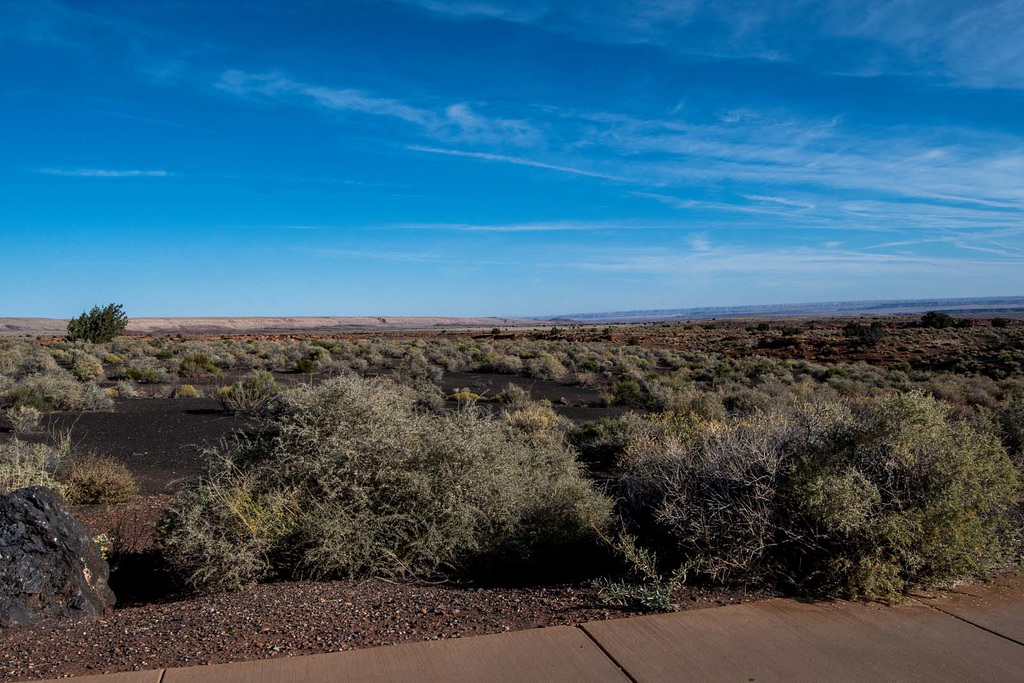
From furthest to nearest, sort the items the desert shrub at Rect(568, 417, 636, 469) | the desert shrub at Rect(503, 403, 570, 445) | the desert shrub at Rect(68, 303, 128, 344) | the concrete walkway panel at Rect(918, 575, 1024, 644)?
the desert shrub at Rect(68, 303, 128, 344)
the desert shrub at Rect(503, 403, 570, 445)
the desert shrub at Rect(568, 417, 636, 469)
the concrete walkway panel at Rect(918, 575, 1024, 644)

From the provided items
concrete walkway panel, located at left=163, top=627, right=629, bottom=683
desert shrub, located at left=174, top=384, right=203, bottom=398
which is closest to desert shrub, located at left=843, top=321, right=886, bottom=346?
desert shrub, located at left=174, top=384, right=203, bottom=398

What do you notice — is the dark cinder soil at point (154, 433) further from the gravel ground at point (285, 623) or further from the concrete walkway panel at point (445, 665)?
the concrete walkway panel at point (445, 665)

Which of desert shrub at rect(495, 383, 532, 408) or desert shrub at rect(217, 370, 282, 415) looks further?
desert shrub at rect(495, 383, 532, 408)

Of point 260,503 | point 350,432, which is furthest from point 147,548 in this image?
point 350,432

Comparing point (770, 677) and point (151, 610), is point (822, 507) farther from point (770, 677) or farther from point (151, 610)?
point (151, 610)

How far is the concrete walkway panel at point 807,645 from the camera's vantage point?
4.08 m

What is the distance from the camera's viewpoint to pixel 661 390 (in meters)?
20.8

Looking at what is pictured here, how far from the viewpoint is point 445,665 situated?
422cm

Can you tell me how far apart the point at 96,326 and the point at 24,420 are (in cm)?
3314

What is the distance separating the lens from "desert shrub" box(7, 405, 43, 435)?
538 inches

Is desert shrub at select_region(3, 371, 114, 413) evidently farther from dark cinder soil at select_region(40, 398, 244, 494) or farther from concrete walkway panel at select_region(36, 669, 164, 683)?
concrete walkway panel at select_region(36, 669, 164, 683)

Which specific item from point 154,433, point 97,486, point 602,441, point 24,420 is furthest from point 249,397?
point 602,441

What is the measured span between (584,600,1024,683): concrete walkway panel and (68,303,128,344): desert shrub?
45027 millimetres

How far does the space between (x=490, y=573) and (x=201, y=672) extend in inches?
96.6
